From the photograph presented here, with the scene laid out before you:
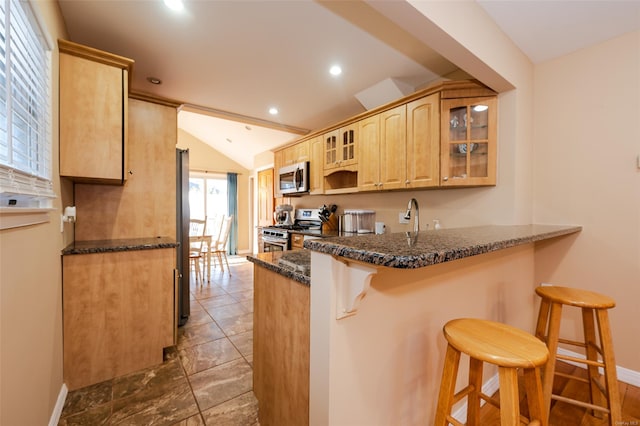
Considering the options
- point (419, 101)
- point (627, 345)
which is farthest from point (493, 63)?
point (627, 345)

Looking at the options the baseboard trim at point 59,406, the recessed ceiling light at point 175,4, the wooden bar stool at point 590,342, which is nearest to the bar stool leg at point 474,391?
the wooden bar stool at point 590,342

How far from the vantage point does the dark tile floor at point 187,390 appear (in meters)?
1.52

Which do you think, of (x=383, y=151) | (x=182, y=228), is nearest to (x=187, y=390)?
(x=182, y=228)

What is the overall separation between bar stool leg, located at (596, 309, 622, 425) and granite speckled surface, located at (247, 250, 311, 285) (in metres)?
1.60

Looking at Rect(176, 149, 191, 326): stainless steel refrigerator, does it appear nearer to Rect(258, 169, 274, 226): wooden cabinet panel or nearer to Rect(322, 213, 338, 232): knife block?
Rect(322, 213, 338, 232): knife block

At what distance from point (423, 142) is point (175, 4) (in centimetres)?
209

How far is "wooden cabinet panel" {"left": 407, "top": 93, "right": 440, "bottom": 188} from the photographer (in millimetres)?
2221

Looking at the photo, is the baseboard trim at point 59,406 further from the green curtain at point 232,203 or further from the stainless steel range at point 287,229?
the green curtain at point 232,203

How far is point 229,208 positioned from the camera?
6844mm

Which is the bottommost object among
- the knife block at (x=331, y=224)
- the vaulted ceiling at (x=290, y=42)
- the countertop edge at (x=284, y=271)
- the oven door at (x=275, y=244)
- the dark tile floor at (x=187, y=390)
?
the dark tile floor at (x=187, y=390)

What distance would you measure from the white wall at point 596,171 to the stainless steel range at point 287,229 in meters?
2.72

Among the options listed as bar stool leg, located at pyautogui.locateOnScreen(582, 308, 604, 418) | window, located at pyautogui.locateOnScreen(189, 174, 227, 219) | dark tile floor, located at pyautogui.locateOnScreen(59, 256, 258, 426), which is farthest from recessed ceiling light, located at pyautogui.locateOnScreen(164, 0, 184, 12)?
window, located at pyautogui.locateOnScreen(189, 174, 227, 219)

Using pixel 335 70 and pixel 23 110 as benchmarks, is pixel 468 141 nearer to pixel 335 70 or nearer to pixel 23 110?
pixel 335 70

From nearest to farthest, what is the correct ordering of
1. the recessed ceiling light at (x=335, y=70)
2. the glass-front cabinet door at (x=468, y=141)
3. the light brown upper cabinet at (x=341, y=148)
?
the glass-front cabinet door at (x=468, y=141), the recessed ceiling light at (x=335, y=70), the light brown upper cabinet at (x=341, y=148)
